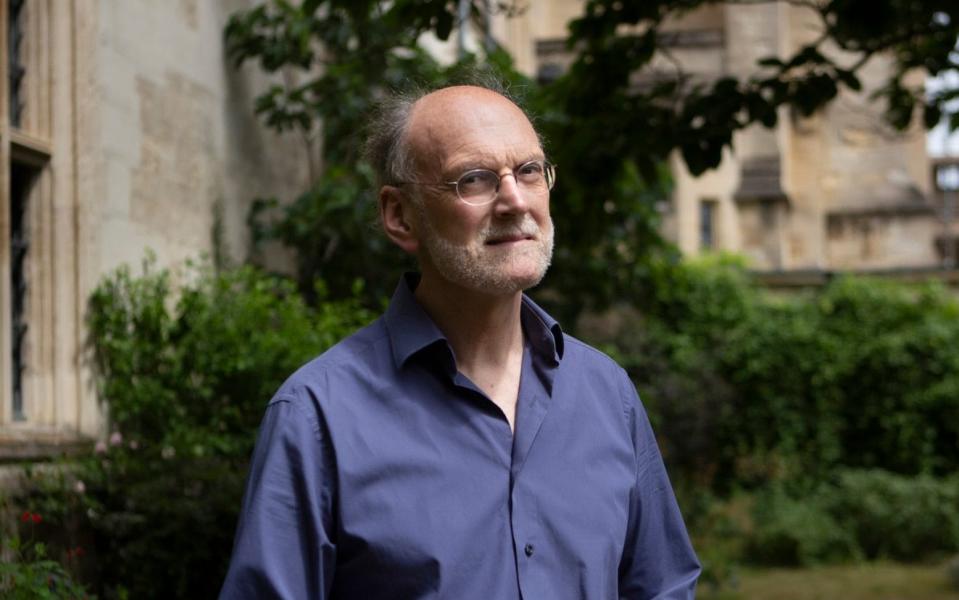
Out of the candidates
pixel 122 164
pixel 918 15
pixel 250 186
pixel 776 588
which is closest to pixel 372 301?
pixel 250 186

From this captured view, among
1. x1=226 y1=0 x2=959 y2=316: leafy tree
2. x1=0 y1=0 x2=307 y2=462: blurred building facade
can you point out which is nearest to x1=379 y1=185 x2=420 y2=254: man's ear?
x1=226 y1=0 x2=959 y2=316: leafy tree

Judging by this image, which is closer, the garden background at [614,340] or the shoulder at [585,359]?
the shoulder at [585,359]

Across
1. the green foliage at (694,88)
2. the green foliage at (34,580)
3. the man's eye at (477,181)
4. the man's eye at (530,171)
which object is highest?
the green foliage at (694,88)

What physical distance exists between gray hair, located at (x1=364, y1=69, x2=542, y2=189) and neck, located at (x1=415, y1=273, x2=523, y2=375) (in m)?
0.19

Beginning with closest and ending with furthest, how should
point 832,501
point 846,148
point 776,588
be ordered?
point 776,588
point 832,501
point 846,148

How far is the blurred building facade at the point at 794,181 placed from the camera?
2411 centimetres

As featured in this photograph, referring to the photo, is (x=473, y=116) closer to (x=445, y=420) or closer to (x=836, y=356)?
(x=445, y=420)

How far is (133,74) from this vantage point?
6.05 m

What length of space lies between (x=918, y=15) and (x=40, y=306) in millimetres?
3939

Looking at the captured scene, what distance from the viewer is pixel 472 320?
2.18 m

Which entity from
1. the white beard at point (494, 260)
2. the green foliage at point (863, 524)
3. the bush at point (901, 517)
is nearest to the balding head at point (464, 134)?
the white beard at point (494, 260)

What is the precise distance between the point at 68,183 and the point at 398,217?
361 cm

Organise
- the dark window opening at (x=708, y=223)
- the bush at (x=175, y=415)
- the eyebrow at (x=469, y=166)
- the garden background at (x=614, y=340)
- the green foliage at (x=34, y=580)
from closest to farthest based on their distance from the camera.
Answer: the eyebrow at (x=469, y=166), the green foliage at (x=34, y=580), the bush at (x=175, y=415), the garden background at (x=614, y=340), the dark window opening at (x=708, y=223)

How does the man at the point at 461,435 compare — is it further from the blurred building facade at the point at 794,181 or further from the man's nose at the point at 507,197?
the blurred building facade at the point at 794,181
